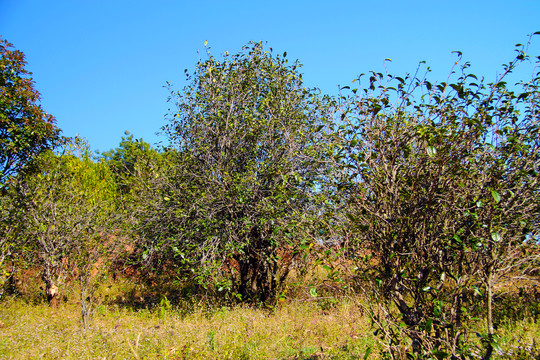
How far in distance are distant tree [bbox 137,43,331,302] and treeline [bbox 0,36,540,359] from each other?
0.05 m

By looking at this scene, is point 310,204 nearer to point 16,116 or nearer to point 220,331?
point 220,331

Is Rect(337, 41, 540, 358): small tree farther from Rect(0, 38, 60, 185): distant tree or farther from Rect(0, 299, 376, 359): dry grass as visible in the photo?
Rect(0, 38, 60, 185): distant tree

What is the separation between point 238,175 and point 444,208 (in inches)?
201

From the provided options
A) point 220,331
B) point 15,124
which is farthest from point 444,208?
point 15,124

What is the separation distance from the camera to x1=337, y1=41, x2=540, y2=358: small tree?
3129mm

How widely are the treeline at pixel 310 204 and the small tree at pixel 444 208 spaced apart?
18 mm

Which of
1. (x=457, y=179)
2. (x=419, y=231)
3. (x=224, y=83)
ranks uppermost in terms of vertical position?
(x=224, y=83)

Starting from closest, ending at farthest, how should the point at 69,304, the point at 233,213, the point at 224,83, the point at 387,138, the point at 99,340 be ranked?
the point at 387,138 → the point at 99,340 → the point at 233,213 → the point at 224,83 → the point at 69,304

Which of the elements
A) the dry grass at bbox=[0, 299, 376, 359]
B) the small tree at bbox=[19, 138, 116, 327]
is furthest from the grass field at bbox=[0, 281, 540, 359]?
the small tree at bbox=[19, 138, 116, 327]

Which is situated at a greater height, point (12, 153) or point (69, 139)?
point (69, 139)

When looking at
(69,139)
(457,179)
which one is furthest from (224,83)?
(457,179)

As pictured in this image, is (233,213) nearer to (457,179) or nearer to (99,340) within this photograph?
(99,340)

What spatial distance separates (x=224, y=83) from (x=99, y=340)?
627 centimetres

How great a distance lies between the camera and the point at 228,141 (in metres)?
8.45
